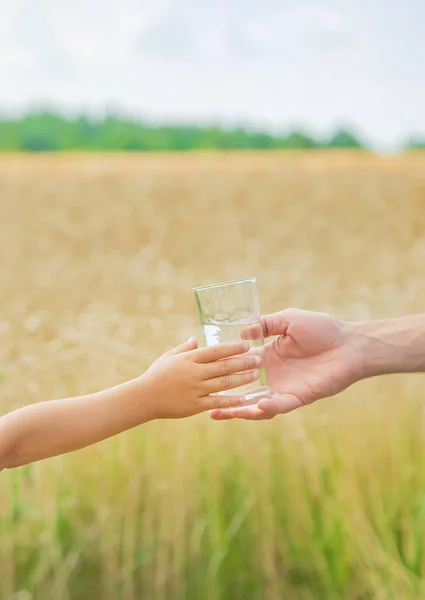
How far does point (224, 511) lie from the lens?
145 cm

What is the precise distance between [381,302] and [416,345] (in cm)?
63

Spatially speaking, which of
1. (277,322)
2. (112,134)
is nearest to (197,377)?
(277,322)

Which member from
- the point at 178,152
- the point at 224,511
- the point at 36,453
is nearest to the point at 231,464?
the point at 224,511

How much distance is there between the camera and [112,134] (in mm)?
3668

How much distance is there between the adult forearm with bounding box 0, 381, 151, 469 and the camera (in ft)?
2.72

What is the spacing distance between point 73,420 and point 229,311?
182 mm

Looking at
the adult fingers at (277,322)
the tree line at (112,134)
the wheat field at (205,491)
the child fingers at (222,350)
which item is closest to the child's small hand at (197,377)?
the child fingers at (222,350)

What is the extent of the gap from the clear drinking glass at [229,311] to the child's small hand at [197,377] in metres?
0.02

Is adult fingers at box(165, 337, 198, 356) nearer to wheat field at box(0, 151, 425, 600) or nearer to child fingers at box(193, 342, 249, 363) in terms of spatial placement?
child fingers at box(193, 342, 249, 363)

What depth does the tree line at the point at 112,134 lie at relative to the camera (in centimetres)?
332

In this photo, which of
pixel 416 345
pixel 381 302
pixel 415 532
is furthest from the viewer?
pixel 381 302

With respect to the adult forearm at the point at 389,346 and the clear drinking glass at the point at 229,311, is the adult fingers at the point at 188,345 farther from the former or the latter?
the adult forearm at the point at 389,346

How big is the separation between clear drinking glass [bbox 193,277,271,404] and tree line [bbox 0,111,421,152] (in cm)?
249

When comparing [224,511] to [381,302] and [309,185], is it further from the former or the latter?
[309,185]
